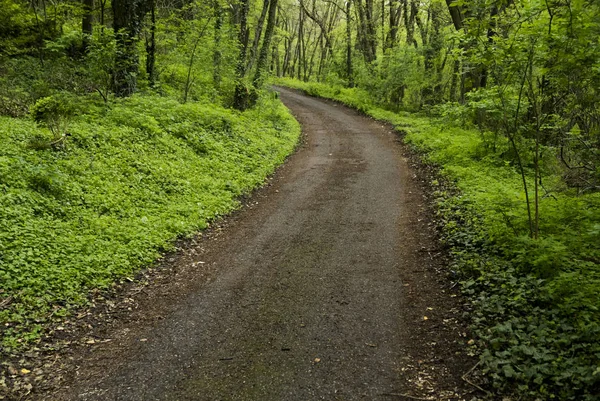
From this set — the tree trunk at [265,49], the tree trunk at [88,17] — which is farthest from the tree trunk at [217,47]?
the tree trunk at [88,17]

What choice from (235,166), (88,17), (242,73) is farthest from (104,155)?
(88,17)

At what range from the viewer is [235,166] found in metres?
11.1

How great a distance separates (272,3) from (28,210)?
47.1ft

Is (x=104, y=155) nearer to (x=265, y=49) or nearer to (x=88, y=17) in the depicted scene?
(x=88, y=17)

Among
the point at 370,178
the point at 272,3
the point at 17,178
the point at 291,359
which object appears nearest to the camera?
the point at 291,359

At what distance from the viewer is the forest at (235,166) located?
465cm

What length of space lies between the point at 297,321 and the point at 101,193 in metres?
4.58

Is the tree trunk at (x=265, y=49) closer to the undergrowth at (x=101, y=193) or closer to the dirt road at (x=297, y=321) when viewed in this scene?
the undergrowth at (x=101, y=193)

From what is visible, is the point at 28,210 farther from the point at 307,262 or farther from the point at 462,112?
the point at 462,112

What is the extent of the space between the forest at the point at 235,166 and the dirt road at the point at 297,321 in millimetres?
517

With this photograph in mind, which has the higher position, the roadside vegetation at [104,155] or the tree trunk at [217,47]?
the tree trunk at [217,47]

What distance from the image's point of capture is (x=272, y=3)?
17391mm

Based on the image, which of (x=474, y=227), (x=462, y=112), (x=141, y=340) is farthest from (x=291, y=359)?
(x=462, y=112)

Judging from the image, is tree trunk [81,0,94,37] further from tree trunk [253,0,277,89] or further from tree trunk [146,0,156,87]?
tree trunk [253,0,277,89]
